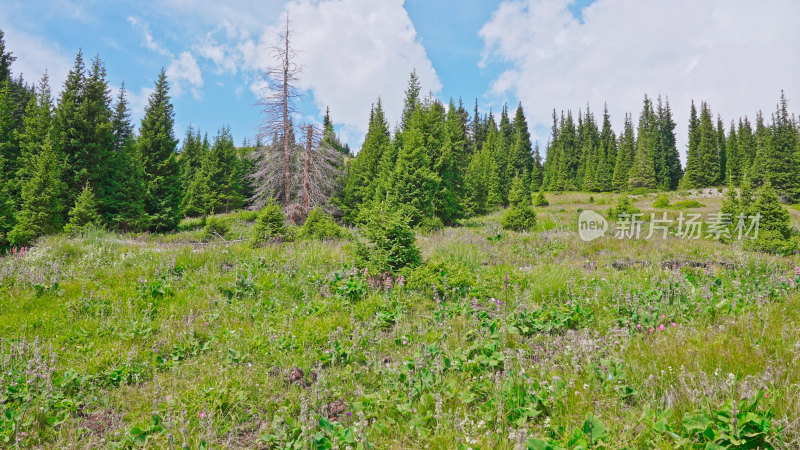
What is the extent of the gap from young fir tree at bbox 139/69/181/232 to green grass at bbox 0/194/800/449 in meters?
22.8

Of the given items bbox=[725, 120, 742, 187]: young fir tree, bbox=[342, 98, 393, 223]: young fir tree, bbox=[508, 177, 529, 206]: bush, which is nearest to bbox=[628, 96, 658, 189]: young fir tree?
→ bbox=[725, 120, 742, 187]: young fir tree

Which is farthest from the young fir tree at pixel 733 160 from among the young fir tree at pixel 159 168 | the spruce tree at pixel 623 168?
the young fir tree at pixel 159 168

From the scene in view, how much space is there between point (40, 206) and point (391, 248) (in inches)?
918

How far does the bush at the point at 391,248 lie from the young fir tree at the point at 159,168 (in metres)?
25.6

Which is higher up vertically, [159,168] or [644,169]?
[644,169]

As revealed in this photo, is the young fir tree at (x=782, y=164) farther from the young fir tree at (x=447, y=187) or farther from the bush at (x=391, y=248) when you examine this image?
the bush at (x=391, y=248)

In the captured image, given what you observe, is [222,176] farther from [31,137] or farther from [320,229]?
[320,229]

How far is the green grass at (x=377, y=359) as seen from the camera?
2615mm

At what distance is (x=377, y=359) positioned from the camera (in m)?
3.89

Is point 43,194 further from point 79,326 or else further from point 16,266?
point 79,326

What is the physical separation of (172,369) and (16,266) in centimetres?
644

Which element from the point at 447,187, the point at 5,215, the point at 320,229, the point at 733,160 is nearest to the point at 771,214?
the point at 447,187

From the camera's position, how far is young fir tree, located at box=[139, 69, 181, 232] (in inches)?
1063

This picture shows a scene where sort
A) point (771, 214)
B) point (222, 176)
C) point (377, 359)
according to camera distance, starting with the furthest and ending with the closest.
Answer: point (222, 176), point (771, 214), point (377, 359)
